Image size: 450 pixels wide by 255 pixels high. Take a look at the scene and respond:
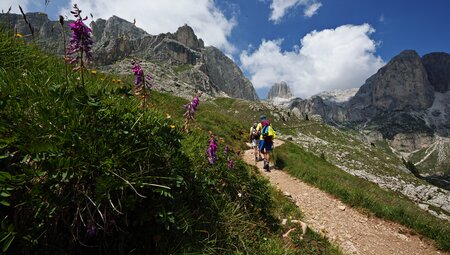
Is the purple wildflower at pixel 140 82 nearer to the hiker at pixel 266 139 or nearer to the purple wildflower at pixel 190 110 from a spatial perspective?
the purple wildflower at pixel 190 110

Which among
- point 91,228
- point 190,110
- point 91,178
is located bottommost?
point 91,228

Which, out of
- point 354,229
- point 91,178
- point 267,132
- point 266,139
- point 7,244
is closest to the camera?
point 7,244

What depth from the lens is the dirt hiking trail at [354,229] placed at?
809cm

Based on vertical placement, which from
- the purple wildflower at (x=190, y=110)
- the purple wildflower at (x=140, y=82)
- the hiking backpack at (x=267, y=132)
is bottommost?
the hiking backpack at (x=267, y=132)

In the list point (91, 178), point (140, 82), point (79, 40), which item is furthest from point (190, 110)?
point (91, 178)

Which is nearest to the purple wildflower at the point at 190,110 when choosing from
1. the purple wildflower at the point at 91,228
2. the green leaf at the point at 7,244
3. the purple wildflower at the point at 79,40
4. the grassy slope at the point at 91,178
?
the grassy slope at the point at 91,178

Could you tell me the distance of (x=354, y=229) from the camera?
905 cm

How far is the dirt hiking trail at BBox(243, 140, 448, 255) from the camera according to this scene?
809 cm

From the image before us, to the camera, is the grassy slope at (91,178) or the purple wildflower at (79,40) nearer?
the grassy slope at (91,178)

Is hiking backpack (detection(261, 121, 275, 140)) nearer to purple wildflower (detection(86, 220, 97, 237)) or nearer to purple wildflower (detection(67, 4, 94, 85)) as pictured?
purple wildflower (detection(67, 4, 94, 85))

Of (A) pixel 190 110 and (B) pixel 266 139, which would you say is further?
(B) pixel 266 139

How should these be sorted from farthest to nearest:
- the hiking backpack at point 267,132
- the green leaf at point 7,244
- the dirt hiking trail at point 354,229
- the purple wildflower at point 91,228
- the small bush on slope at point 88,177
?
the hiking backpack at point 267,132
the dirt hiking trail at point 354,229
the purple wildflower at point 91,228
the small bush on slope at point 88,177
the green leaf at point 7,244

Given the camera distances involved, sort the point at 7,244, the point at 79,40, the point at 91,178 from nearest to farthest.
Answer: the point at 7,244 → the point at 91,178 → the point at 79,40

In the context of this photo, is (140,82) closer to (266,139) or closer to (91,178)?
(91,178)
